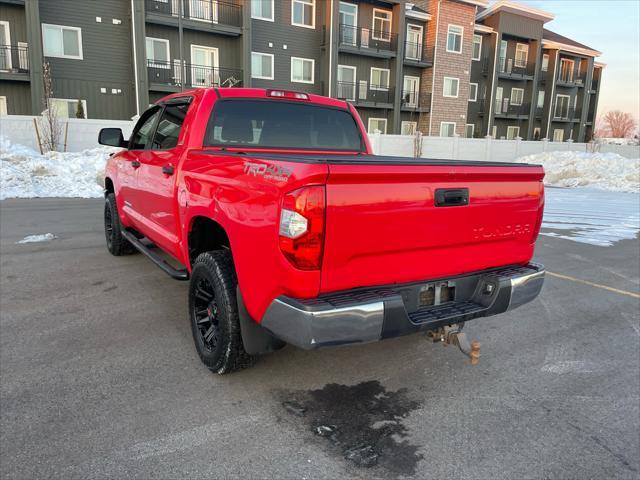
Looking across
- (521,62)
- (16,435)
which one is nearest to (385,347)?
(16,435)

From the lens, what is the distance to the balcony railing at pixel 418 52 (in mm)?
29614

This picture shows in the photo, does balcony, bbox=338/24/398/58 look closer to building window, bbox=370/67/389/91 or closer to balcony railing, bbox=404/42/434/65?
building window, bbox=370/67/389/91

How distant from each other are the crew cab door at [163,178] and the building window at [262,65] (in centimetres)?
2093

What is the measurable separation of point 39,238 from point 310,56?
2135cm

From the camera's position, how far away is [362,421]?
2.91 m

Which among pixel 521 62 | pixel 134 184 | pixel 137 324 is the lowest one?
pixel 137 324

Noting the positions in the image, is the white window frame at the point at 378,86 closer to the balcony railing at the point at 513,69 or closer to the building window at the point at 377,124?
the building window at the point at 377,124

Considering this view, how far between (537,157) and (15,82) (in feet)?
84.2

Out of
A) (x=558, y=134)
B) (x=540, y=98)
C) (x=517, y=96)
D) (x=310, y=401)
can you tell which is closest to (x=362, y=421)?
(x=310, y=401)

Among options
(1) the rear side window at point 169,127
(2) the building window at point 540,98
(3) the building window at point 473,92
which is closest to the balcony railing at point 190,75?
(1) the rear side window at point 169,127

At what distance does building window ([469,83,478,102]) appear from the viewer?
34.1m

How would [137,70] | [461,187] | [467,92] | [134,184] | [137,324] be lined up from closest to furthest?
[461,187]
[137,324]
[134,184]
[137,70]
[467,92]

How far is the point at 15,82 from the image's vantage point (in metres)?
19.3

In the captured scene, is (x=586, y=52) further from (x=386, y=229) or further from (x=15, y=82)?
(x=386, y=229)
